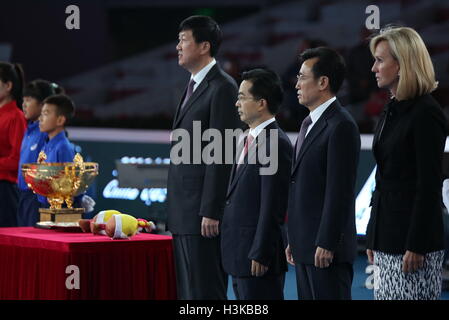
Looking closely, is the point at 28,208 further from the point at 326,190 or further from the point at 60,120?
the point at 326,190

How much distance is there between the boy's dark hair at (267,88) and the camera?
4898 mm

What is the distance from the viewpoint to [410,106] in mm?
4078

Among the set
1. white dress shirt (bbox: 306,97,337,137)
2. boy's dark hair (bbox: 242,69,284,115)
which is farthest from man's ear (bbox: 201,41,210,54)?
white dress shirt (bbox: 306,97,337,137)

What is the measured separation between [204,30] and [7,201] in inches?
88.5

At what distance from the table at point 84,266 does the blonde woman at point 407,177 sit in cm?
144

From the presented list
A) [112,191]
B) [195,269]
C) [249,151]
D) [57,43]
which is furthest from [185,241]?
[57,43]

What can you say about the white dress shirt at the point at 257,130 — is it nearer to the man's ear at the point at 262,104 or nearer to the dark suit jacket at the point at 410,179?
the man's ear at the point at 262,104

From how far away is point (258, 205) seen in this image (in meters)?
4.78

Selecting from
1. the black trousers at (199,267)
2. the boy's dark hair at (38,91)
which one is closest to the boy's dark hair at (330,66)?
the black trousers at (199,267)

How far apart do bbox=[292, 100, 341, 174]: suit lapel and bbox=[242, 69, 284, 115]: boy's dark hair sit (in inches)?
15.9

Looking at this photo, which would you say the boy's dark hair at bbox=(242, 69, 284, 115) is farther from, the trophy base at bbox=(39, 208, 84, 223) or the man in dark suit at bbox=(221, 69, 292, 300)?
the trophy base at bbox=(39, 208, 84, 223)

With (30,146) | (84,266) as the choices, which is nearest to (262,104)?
(84,266)

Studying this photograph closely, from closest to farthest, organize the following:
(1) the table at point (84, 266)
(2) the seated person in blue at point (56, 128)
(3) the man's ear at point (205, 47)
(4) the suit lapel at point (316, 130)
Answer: (4) the suit lapel at point (316, 130) → (1) the table at point (84, 266) → (3) the man's ear at point (205, 47) → (2) the seated person in blue at point (56, 128)

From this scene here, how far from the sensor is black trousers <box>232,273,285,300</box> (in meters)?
4.73
